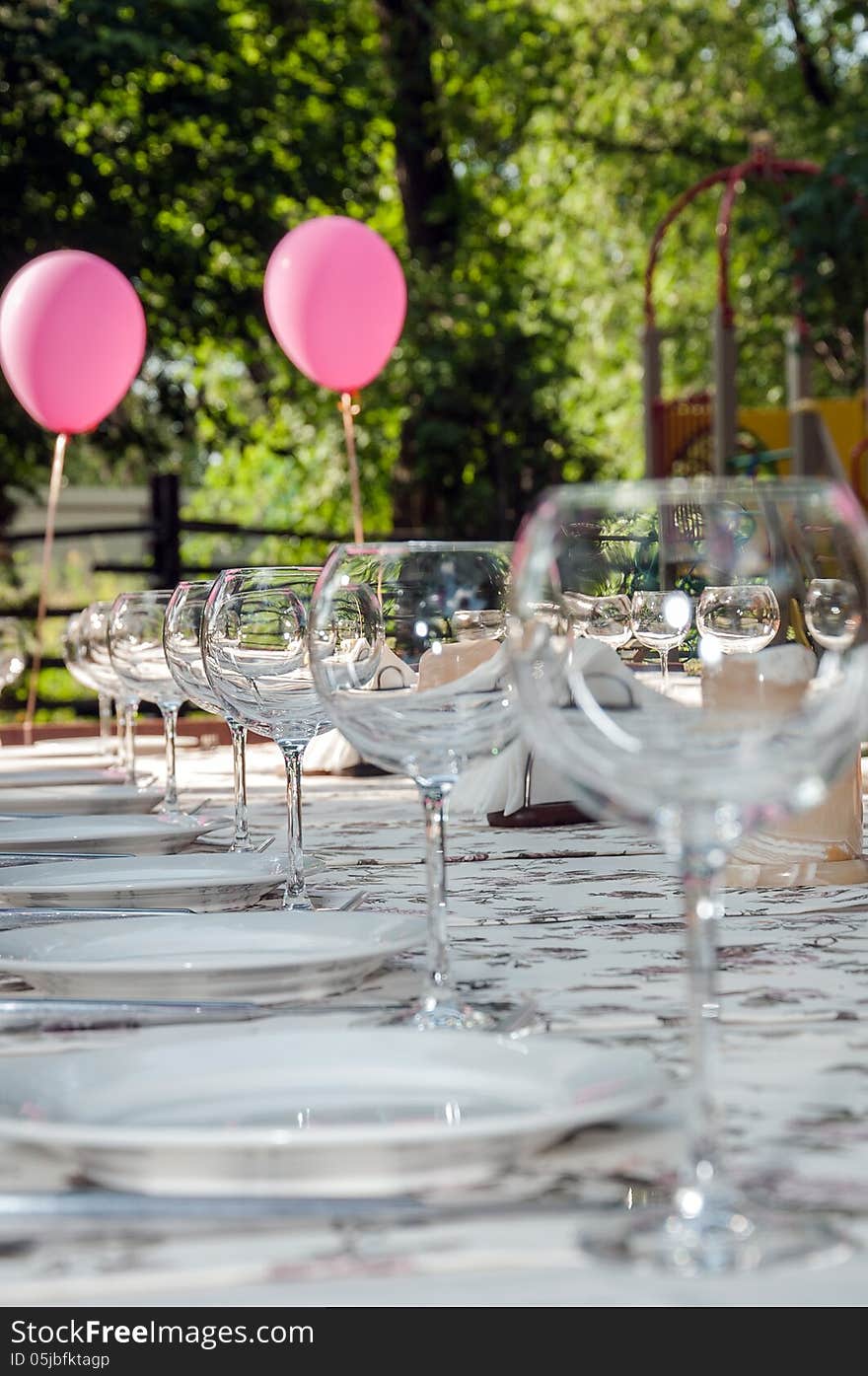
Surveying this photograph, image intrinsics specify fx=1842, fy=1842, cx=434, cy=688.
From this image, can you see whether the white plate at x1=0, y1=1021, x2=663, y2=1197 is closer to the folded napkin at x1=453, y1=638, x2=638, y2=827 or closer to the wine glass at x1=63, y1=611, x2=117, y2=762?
the folded napkin at x1=453, y1=638, x2=638, y2=827

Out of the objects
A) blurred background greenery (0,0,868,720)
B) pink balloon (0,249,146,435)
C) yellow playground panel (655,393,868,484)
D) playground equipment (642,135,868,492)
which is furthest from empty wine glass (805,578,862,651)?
yellow playground panel (655,393,868,484)

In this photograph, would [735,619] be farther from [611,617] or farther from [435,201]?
[435,201]

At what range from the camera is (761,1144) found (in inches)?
25.4

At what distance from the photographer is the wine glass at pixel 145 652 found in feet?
6.27

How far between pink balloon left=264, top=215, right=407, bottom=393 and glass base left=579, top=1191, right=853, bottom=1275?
6.92m

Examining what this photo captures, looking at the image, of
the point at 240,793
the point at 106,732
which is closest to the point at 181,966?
the point at 240,793

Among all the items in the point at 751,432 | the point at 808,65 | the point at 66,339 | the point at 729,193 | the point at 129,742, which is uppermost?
the point at 808,65

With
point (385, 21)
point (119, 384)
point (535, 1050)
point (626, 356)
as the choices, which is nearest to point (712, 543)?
point (535, 1050)

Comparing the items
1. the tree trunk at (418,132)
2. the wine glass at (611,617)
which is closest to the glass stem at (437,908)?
the wine glass at (611,617)

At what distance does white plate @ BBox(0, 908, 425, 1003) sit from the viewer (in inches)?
35.4

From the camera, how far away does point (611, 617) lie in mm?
836

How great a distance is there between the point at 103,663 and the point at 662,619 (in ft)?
5.69

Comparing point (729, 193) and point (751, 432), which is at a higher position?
point (729, 193)

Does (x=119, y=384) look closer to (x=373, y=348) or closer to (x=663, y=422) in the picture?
(x=373, y=348)
